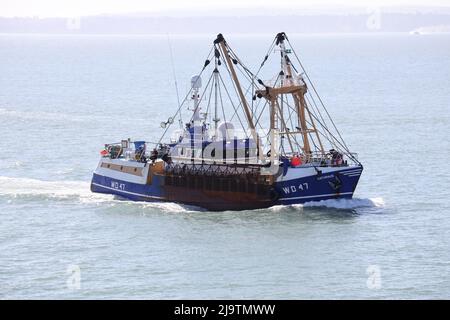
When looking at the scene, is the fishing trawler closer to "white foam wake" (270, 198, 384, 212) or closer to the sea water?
"white foam wake" (270, 198, 384, 212)

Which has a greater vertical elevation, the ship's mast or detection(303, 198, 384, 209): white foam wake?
the ship's mast

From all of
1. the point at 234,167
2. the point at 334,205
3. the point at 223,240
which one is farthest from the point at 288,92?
the point at 223,240

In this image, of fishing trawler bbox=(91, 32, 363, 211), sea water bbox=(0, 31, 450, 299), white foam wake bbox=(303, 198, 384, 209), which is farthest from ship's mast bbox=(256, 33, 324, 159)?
sea water bbox=(0, 31, 450, 299)

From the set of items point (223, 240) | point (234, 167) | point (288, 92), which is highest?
point (288, 92)

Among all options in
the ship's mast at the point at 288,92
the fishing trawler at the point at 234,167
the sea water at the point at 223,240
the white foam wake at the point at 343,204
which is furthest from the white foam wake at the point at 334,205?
the ship's mast at the point at 288,92

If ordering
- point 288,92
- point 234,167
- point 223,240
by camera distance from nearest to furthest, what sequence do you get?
point 223,240 → point 234,167 → point 288,92

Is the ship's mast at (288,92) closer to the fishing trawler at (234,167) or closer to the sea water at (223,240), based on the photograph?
the fishing trawler at (234,167)

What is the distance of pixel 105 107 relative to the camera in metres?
185

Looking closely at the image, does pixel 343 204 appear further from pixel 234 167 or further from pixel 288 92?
pixel 288 92
